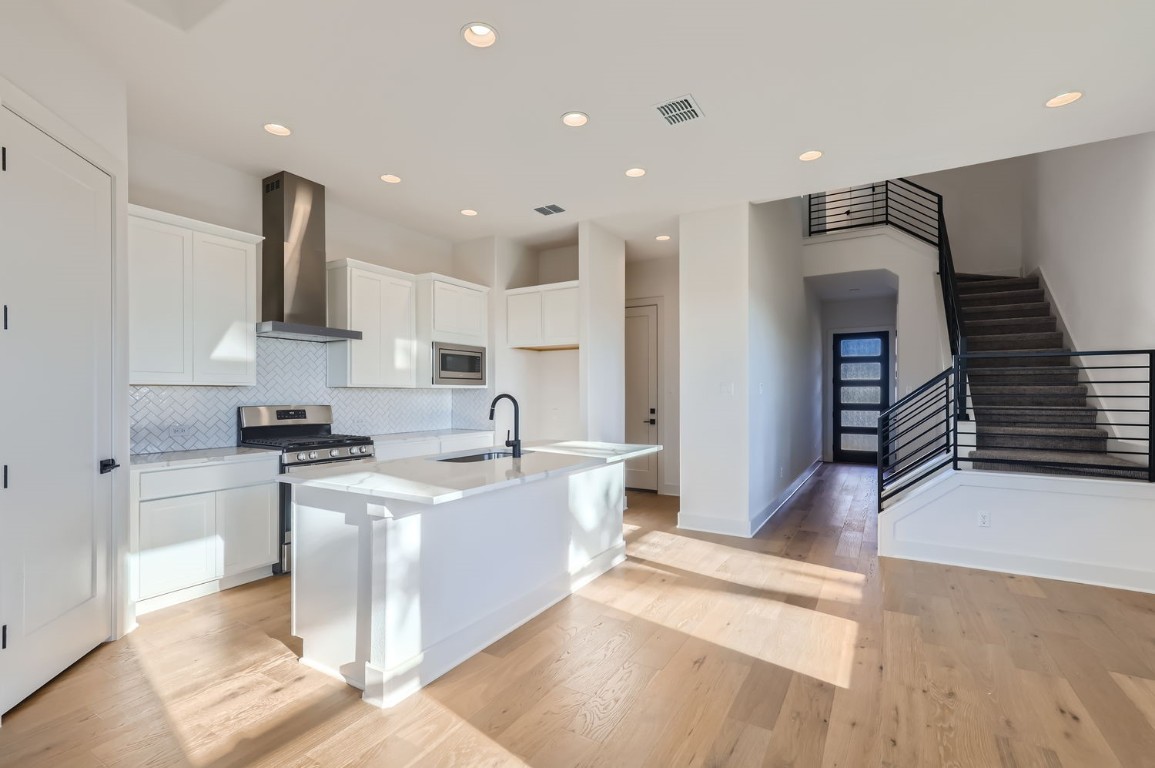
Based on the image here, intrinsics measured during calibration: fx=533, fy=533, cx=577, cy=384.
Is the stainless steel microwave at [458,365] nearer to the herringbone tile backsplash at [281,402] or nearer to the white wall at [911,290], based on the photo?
the herringbone tile backsplash at [281,402]

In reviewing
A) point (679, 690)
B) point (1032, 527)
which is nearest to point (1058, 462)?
point (1032, 527)

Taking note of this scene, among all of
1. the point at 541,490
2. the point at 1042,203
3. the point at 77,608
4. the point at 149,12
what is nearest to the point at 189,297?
the point at 149,12

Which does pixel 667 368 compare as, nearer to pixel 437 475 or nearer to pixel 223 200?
pixel 437 475

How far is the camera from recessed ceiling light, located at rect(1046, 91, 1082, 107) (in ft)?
9.56

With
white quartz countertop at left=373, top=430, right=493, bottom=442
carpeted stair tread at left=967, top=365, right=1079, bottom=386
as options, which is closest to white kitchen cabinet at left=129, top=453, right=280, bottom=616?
white quartz countertop at left=373, top=430, right=493, bottom=442

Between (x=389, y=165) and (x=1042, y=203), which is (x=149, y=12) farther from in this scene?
(x=1042, y=203)

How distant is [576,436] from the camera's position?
229 inches

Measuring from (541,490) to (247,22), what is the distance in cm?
263

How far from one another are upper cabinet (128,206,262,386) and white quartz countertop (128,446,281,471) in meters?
0.45

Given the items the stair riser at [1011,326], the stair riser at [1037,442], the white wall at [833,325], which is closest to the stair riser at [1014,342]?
the stair riser at [1011,326]

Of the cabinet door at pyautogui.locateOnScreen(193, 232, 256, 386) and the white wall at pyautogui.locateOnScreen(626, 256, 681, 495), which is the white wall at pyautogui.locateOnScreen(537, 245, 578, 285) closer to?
the white wall at pyautogui.locateOnScreen(626, 256, 681, 495)

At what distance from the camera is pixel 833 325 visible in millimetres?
9211

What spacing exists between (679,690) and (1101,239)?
205 inches

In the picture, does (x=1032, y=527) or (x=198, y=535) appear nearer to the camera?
(x=198, y=535)
